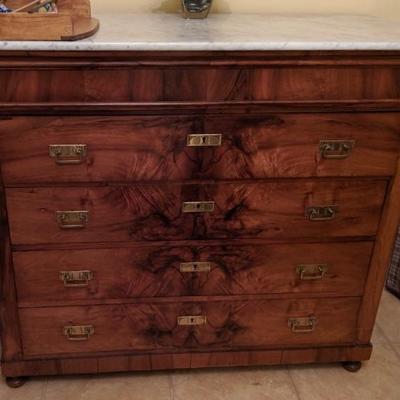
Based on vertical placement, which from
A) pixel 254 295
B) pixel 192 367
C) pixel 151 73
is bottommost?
pixel 192 367

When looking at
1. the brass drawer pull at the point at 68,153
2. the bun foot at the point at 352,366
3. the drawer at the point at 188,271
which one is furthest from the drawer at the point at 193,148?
the bun foot at the point at 352,366

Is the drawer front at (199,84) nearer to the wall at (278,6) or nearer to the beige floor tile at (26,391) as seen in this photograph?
the wall at (278,6)

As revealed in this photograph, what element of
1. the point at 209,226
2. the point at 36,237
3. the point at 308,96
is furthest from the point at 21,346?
the point at 308,96

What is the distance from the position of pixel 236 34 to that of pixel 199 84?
18 cm

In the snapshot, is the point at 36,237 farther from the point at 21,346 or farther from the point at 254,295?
the point at 254,295

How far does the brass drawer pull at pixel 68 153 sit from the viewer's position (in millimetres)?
1218

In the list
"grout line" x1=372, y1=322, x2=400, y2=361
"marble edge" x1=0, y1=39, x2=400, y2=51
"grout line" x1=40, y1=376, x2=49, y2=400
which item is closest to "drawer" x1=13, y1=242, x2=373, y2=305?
"grout line" x1=40, y1=376, x2=49, y2=400

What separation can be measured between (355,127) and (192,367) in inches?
34.7

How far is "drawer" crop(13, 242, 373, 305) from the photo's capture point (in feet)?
4.46

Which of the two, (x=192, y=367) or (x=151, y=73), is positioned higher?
(x=151, y=73)

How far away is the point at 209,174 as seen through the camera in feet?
4.24

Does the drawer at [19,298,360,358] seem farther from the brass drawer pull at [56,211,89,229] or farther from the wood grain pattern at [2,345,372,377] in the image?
the brass drawer pull at [56,211,89,229]

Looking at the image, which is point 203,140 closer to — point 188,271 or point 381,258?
point 188,271

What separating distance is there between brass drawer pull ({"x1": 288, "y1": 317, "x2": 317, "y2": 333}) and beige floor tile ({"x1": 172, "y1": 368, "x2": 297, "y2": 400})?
194 mm
